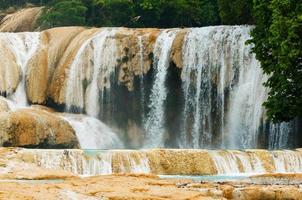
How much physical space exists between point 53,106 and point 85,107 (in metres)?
1.80

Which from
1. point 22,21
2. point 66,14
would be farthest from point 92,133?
point 22,21

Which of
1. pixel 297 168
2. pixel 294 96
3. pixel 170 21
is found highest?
pixel 170 21

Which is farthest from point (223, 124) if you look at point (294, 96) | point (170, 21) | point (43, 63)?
point (170, 21)

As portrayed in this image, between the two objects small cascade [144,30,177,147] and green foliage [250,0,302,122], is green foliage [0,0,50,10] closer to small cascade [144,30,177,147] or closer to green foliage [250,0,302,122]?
small cascade [144,30,177,147]

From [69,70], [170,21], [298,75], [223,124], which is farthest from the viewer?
[170,21]

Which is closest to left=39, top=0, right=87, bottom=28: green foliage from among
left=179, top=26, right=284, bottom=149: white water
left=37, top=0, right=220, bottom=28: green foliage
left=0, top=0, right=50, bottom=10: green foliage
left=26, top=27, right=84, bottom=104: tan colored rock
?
left=37, top=0, right=220, bottom=28: green foliage

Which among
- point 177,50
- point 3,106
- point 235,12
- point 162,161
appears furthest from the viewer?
point 235,12

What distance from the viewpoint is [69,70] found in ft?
128

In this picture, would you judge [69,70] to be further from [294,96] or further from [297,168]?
[297,168]

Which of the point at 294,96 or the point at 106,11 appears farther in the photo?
the point at 106,11

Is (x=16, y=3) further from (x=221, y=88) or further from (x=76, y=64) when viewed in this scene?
(x=221, y=88)

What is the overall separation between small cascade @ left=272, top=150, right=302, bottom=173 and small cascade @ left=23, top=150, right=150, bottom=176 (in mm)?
4685

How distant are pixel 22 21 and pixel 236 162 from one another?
35424 millimetres

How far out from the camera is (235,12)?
135ft
